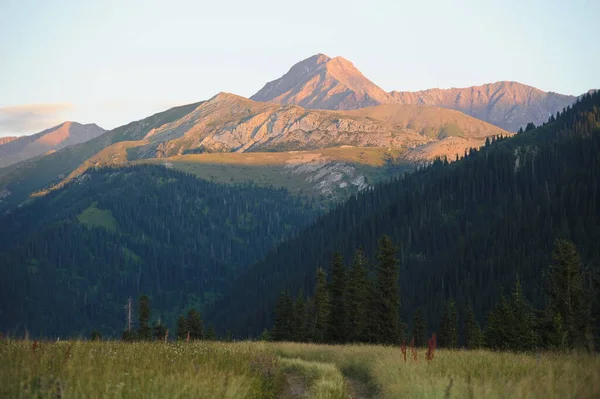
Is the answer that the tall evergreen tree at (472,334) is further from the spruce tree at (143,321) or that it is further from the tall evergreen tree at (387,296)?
the spruce tree at (143,321)

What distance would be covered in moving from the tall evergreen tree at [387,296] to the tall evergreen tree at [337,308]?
6.27 meters

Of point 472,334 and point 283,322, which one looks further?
point 472,334

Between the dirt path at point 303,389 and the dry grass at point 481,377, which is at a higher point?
the dry grass at point 481,377

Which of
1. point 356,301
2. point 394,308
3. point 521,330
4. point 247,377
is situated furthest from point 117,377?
point 521,330

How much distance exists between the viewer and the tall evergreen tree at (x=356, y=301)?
177ft

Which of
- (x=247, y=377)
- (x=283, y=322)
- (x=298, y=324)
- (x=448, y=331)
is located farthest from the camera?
(x=448, y=331)

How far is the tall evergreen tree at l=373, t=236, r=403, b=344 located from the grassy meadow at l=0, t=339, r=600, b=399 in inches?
1249

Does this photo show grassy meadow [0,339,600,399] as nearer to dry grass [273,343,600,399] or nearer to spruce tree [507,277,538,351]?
dry grass [273,343,600,399]

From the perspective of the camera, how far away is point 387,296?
51.8 metres

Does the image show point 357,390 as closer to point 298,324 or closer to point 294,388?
point 294,388

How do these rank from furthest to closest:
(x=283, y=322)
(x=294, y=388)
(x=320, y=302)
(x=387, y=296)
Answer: (x=283, y=322) → (x=320, y=302) → (x=387, y=296) → (x=294, y=388)

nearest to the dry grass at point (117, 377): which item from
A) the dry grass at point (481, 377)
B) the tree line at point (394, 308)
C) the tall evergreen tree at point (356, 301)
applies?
the dry grass at point (481, 377)

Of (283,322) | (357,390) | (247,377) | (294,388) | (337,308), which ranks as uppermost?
(247,377)

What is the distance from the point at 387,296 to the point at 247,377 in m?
40.1
